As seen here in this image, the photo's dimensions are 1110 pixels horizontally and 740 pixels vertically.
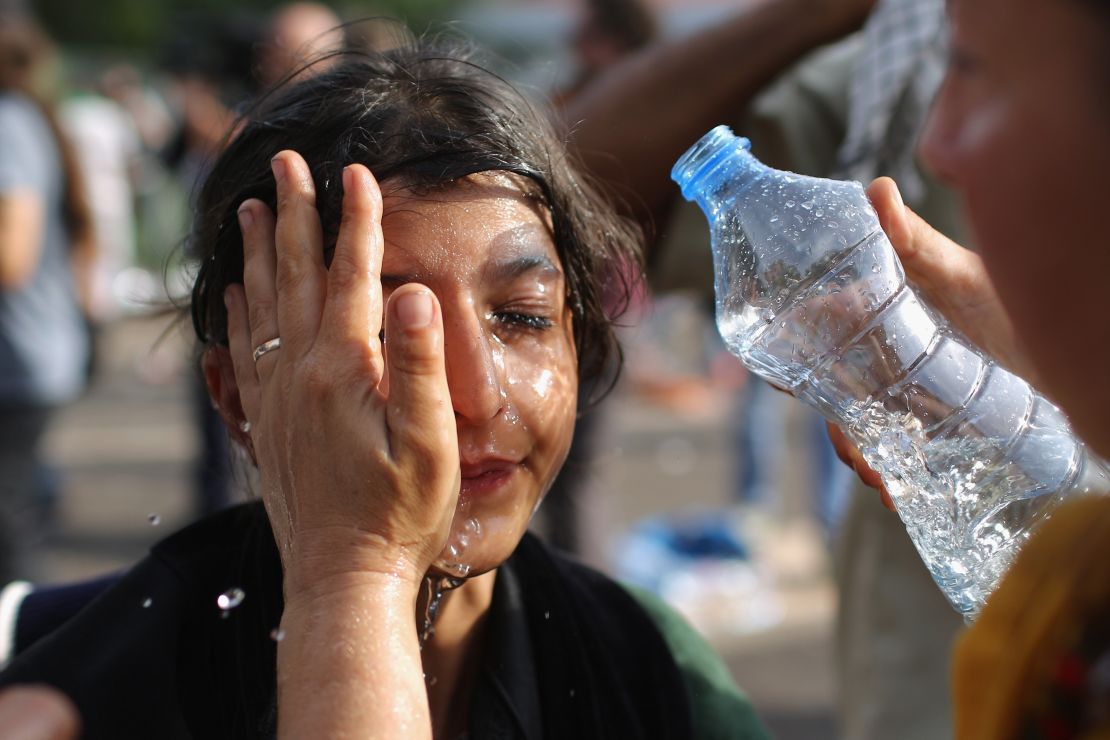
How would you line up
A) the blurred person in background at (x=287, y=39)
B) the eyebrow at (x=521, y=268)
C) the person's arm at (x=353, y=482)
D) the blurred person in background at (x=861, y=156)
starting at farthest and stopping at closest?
the blurred person in background at (x=287, y=39)
the blurred person in background at (x=861, y=156)
the eyebrow at (x=521, y=268)
the person's arm at (x=353, y=482)

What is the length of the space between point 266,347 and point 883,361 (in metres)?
0.77

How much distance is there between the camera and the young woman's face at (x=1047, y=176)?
84cm

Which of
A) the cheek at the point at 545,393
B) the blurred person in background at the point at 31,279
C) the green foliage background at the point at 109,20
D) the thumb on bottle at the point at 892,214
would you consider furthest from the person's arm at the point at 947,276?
the green foliage background at the point at 109,20

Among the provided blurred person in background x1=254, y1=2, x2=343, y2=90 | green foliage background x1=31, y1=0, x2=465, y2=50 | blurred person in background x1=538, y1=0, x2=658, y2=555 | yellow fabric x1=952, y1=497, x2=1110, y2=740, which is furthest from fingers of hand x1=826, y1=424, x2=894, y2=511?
green foliage background x1=31, y1=0, x2=465, y2=50

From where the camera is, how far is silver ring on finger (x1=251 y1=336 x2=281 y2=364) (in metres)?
1.24

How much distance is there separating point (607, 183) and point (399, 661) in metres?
1.06

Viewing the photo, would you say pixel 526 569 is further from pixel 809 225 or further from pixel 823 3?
pixel 823 3

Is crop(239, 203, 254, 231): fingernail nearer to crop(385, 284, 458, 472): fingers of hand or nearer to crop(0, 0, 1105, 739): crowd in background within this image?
crop(385, 284, 458, 472): fingers of hand

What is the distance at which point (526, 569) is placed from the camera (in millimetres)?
1763

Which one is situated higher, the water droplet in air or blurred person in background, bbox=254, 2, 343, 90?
blurred person in background, bbox=254, 2, 343, 90

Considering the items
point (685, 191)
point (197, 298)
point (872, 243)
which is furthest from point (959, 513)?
point (197, 298)

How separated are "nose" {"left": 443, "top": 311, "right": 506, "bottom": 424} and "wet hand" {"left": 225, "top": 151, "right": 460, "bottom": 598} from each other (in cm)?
11

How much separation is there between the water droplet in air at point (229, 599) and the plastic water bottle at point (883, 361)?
2.37ft

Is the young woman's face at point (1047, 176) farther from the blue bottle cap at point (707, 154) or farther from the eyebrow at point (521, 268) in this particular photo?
the eyebrow at point (521, 268)
